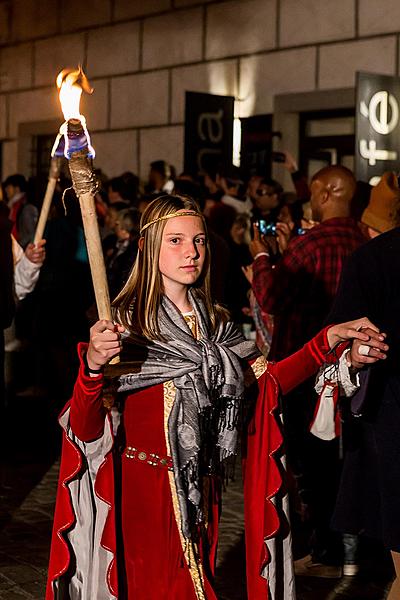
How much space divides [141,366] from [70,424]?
311 mm

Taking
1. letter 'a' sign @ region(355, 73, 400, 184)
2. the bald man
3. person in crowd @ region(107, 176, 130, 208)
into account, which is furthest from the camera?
person in crowd @ region(107, 176, 130, 208)

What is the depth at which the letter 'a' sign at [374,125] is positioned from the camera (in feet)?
32.4

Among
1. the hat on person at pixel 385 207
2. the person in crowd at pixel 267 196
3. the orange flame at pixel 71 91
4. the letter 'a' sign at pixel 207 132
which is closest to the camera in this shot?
the orange flame at pixel 71 91

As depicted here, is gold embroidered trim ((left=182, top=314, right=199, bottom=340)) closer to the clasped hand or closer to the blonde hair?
the blonde hair

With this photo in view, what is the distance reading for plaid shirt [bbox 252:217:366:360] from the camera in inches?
251

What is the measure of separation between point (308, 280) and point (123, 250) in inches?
111

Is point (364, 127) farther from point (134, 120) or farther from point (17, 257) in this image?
point (134, 120)

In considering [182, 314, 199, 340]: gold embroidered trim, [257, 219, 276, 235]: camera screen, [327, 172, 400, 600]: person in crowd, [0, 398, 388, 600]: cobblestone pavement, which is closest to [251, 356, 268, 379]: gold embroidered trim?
[182, 314, 199, 340]: gold embroidered trim

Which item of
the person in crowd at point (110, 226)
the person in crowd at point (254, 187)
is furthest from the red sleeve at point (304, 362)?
the person in crowd at point (254, 187)

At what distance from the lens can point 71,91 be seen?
11.1 ft

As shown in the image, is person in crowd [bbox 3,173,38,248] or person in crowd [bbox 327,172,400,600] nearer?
person in crowd [bbox 327,172,400,600]

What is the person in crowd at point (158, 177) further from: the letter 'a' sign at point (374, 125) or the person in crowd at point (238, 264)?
the letter 'a' sign at point (374, 125)

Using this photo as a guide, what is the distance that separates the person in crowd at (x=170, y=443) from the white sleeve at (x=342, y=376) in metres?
0.08

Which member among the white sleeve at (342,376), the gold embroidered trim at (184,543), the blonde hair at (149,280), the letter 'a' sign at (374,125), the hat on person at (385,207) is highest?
the letter 'a' sign at (374,125)
